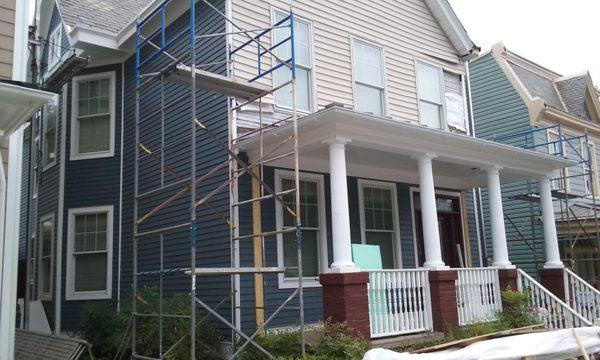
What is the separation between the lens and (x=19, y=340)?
384 inches

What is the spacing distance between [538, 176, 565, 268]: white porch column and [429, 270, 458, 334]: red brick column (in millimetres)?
3730

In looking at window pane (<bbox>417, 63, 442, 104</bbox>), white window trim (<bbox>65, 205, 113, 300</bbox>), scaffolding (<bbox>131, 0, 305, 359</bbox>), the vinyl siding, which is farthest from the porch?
white window trim (<bbox>65, 205, 113, 300</bbox>)

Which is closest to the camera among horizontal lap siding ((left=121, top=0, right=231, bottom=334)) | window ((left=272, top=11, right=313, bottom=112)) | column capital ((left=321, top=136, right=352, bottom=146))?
column capital ((left=321, top=136, right=352, bottom=146))

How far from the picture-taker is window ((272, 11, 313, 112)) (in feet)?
34.7

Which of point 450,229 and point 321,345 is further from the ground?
point 450,229

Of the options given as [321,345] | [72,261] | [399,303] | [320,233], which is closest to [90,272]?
[72,261]

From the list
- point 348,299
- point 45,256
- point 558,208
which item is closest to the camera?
point 348,299

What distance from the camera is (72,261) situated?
38.3 feet

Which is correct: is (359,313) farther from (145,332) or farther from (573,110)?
(573,110)

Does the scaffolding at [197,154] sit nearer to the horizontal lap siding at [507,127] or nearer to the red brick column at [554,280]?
the red brick column at [554,280]

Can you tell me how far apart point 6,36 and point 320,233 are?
5.87m

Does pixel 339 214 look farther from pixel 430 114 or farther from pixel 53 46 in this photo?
pixel 53 46

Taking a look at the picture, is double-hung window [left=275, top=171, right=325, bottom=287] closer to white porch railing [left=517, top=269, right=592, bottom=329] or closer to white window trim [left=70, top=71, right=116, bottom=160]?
white porch railing [left=517, top=269, right=592, bottom=329]

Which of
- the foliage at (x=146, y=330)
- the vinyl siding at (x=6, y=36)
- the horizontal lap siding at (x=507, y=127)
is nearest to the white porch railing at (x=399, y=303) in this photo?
the foliage at (x=146, y=330)
